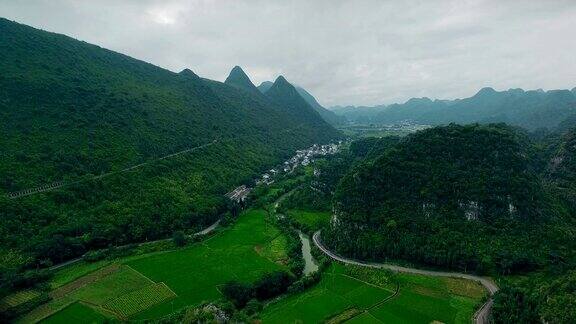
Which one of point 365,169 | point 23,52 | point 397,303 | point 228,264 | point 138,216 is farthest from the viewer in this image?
point 23,52

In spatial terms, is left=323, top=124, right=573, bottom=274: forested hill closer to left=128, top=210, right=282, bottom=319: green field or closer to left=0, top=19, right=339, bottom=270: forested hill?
left=128, top=210, right=282, bottom=319: green field

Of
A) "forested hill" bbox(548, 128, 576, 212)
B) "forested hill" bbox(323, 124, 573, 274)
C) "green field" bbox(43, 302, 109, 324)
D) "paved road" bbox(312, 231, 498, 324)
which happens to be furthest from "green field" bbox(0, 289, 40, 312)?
"forested hill" bbox(548, 128, 576, 212)

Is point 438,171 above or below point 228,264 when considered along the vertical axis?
above

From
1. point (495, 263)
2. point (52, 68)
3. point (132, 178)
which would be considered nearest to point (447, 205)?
point (495, 263)

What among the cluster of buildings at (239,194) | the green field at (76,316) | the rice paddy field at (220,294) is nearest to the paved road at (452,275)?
the rice paddy field at (220,294)

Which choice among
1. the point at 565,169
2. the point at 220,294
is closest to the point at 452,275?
the point at 220,294

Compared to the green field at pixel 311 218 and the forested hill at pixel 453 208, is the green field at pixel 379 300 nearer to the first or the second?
the forested hill at pixel 453 208

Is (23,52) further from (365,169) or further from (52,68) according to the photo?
(365,169)

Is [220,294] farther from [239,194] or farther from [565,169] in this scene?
[565,169]
